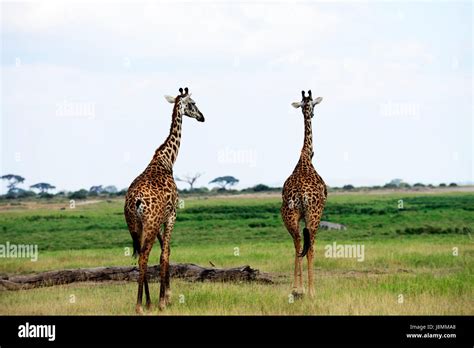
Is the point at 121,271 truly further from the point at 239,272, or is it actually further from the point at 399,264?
the point at 399,264

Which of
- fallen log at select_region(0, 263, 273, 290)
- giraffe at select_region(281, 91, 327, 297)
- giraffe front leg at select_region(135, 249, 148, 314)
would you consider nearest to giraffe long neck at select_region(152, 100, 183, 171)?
giraffe front leg at select_region(135, 249, 148, 314)

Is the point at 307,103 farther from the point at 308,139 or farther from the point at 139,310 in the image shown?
the point at 139,310

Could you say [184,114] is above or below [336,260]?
above

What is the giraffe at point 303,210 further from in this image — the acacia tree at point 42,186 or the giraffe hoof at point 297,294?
the acacia tree at point 42,186

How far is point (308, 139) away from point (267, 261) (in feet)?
22.8

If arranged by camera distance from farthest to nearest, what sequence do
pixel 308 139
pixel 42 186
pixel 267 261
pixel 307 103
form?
pixel 42 186 < pixel 267 261 < pixel 308 139 < pixel 307 103

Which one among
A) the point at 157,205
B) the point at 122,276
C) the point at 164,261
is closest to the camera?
the point at 157,205

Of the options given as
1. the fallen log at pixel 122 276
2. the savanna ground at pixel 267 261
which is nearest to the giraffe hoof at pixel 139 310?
the savanna ground at pixel 267 261

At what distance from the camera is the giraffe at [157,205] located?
1225cm

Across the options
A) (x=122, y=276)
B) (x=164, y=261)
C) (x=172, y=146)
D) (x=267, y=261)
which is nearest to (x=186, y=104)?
(x=172, y=146)

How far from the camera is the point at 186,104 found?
1399 centimetres

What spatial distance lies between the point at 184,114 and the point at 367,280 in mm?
5820

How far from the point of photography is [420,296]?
1415 cm
